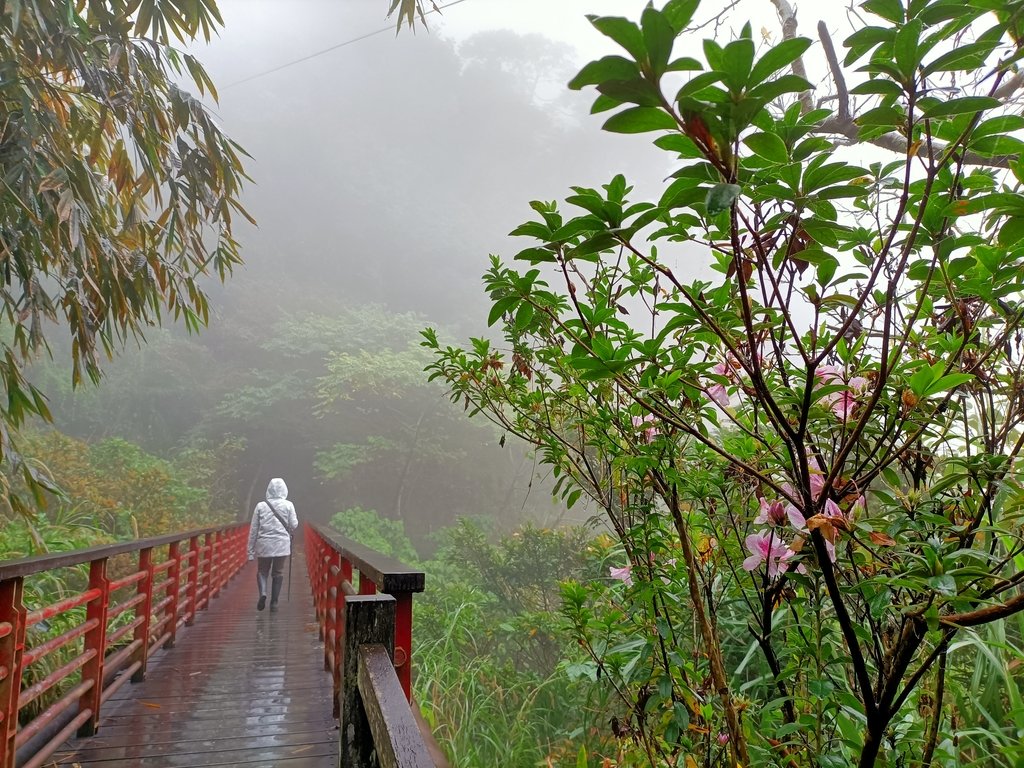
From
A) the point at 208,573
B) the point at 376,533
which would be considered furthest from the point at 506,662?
the point at 376,533

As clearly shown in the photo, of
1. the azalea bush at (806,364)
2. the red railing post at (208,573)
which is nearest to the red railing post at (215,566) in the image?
the red railing post at (208,573)

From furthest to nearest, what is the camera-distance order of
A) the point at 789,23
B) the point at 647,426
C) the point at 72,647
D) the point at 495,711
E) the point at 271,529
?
the point at 271,529 → the point at 495,711 → the point at 72,647 → the point at 789,23 → the point at 647,426

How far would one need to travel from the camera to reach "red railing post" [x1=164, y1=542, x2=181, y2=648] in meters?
3.84

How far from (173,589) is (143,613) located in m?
0.78

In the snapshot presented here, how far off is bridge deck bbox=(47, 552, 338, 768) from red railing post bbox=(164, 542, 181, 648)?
123mm

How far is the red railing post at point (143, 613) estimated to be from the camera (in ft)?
10.1

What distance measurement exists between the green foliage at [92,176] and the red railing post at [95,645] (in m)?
0.96

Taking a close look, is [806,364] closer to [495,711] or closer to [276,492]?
[495,711]

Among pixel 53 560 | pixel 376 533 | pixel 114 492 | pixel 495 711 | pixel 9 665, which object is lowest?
pixel 495 711

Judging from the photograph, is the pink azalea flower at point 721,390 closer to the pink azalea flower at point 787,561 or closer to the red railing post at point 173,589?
the pink azalea flower at point 787,561

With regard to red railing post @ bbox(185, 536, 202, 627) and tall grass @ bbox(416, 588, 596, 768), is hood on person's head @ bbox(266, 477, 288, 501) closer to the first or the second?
red railing post @ bbox(185, 536, 202, 627)

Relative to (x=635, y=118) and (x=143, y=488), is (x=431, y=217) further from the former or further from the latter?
(x=635, y=118)

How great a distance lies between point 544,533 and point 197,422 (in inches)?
638

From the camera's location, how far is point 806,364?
2.58ft
